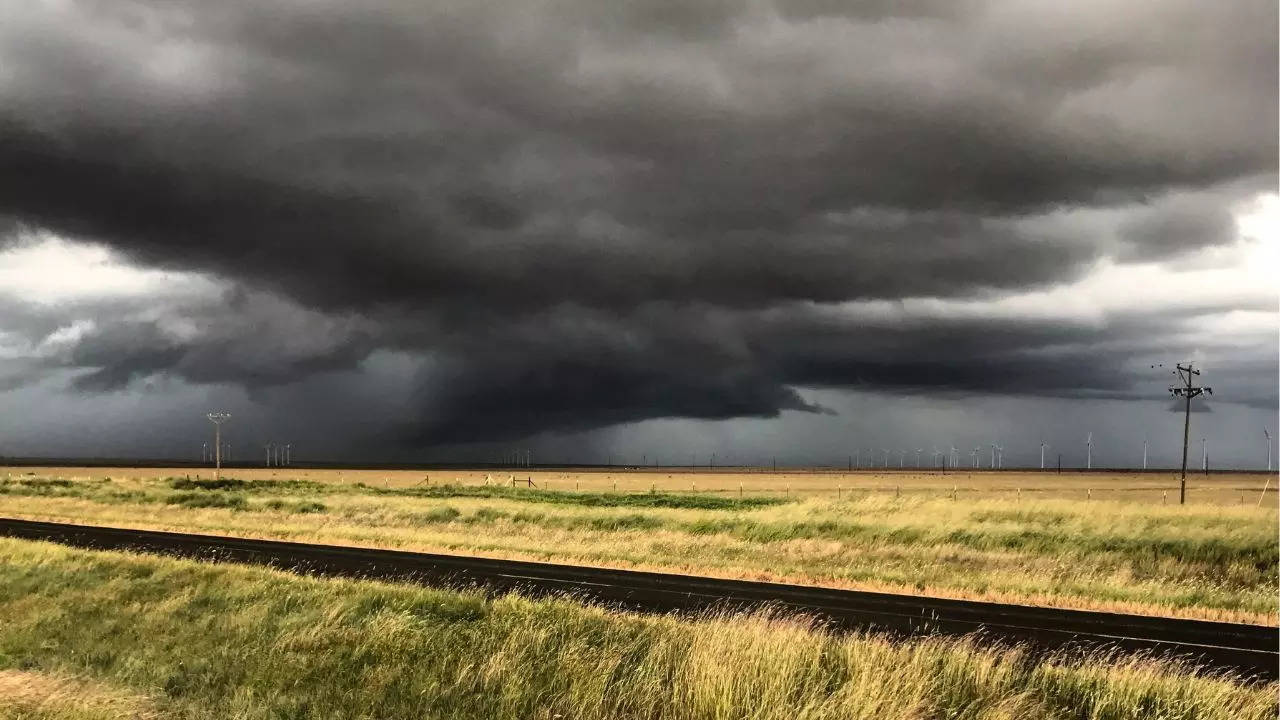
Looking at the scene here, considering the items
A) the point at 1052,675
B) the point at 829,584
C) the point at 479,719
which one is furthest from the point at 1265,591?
the point at 479,719

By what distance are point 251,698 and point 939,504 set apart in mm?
43187

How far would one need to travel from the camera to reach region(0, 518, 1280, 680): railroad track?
16.5 metres

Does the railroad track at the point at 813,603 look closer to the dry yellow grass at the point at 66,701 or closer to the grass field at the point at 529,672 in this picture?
the grass field at the point at 529,672

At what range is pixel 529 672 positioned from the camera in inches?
437

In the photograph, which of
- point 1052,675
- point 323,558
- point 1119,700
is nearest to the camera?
point 1119,700

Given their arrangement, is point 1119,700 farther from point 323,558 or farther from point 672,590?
point 323,558

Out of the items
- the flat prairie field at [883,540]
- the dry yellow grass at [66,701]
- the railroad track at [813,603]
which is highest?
the dry yellow grass at [66,701]

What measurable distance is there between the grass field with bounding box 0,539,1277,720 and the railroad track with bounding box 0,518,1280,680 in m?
2.93

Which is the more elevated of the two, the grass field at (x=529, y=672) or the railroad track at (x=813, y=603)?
the grass field at (x=529, y=672)

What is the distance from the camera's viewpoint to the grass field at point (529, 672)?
9805 mm

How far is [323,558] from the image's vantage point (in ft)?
92.1

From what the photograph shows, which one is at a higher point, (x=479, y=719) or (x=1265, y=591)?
(x=479, y=719)

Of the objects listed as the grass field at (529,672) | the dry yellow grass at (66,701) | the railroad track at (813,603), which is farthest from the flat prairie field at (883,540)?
the dry yellow grass at (66,701)

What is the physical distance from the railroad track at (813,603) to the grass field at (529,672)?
115 inches
